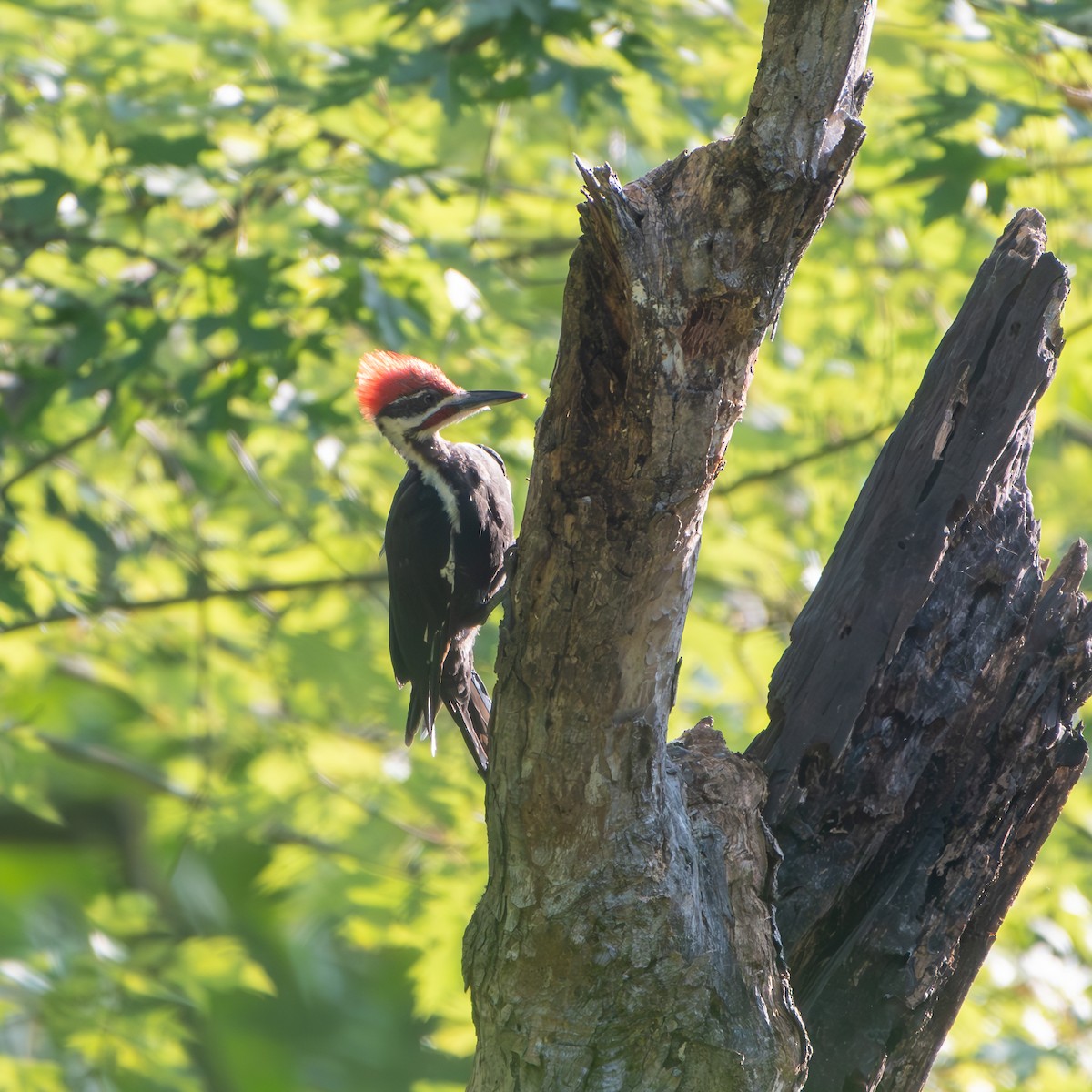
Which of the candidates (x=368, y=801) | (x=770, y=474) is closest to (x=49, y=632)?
(x=368, y=801)

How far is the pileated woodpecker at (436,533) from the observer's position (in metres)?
3.96

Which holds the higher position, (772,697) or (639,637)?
(639,637)

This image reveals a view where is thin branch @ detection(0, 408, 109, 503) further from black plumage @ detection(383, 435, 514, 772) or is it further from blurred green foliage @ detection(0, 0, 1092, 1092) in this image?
black plumage @ detection(383, 435, 514, 772)

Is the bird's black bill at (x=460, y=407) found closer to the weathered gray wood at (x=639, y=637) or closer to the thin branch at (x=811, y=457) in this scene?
the thin branch at (x=811, y=457)

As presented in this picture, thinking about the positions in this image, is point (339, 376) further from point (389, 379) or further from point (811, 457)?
point (811, 457)

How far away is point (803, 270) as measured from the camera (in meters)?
5.69

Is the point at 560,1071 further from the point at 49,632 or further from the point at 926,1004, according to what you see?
the point at 49,632

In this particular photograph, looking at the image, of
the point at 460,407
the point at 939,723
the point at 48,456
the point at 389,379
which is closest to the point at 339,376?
the point at 48,456

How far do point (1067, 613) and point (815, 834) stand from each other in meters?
0.72

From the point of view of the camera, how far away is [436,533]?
395 centimetres

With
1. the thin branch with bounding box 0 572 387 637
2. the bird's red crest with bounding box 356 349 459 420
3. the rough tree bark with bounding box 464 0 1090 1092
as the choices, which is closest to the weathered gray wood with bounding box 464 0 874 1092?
the rough tree bark with bounding box 464 0 1090 1092

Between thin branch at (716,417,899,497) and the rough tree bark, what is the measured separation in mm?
2038

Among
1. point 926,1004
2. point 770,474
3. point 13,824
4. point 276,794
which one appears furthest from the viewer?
point 13,824

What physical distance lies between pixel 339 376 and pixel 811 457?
2190 millimetres
